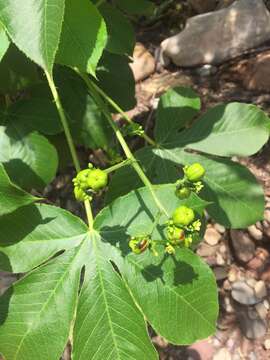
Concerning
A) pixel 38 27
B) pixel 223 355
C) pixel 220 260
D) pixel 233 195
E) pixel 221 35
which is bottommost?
pixel 223 355

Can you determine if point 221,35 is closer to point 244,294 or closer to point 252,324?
point 244,294

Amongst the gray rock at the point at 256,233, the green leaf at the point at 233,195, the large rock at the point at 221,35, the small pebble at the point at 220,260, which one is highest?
the green leaf at the point at 233,195

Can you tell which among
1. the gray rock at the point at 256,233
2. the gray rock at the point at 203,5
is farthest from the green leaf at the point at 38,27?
the gray rock at the point at 203,5

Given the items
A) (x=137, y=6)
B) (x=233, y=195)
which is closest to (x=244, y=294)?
(x=233, y=195)

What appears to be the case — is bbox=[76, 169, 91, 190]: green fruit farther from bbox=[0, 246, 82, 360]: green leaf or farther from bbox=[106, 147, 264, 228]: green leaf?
bbox=[106, 147, 264, 228]: green leaf

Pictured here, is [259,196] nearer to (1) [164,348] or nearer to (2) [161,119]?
(2) [161,119]

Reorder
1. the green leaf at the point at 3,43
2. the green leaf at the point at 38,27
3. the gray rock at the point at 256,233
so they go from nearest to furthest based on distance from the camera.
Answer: the green leaf at the point at 38,27 → the green leaf at the point at 3,43 → the gray rock at the point at 256,233

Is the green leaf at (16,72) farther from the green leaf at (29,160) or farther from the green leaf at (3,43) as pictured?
the green leaf at (3,43)
